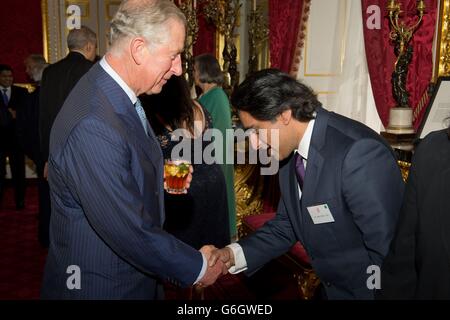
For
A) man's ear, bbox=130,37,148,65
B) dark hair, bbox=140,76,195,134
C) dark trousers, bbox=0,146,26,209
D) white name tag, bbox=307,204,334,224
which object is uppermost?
man's ear, bbox=130,37,148,65

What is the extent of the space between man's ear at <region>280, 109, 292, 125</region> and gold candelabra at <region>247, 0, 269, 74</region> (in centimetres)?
471

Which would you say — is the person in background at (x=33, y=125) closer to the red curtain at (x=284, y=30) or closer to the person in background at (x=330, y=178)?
the red curtain at (x=284, y=30)

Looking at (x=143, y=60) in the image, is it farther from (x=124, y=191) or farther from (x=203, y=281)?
(x=203, y=281)

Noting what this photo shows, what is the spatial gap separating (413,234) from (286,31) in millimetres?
4302

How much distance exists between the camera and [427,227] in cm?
121

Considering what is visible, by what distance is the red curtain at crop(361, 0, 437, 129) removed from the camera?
11.3ft

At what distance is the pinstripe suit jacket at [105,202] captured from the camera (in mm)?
1369

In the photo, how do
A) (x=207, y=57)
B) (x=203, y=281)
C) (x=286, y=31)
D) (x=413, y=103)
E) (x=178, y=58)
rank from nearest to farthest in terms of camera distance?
(x=178, y=58) < (x=203, y=281) < (x=413, y=103) < (x=207, y=57) < (x=286, y=31)

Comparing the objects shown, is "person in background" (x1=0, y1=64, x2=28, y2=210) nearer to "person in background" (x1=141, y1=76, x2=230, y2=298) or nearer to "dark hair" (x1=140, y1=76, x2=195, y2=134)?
"person in background" (x1=141, y1=76, x2=230, y2=298)

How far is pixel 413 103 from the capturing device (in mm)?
3574

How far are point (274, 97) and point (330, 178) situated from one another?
361 mm

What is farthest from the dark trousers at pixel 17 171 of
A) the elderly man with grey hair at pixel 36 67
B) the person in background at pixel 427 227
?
the person in background at pixel 427 227

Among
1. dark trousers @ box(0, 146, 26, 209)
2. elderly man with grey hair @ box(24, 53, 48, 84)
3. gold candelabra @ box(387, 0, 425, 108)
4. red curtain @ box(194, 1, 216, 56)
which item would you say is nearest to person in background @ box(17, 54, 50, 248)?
elderly man with grey hair @ box(24, 53, 48, 84)
